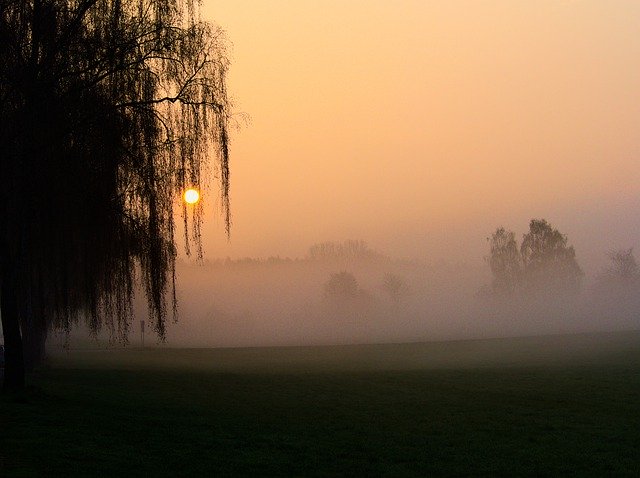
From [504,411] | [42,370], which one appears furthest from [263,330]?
[504,411]

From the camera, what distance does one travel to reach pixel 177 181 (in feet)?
65.2

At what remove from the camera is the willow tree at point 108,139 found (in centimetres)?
1906

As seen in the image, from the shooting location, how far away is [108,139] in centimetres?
1931

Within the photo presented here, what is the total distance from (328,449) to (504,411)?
8786mm

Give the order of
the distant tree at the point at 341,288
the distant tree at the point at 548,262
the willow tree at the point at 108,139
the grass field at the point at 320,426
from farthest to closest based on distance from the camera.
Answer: the distant tree at the point at 341,288 < the distant tree at the point at 548,262 < the willow tree at the point at 108,139 < the grass field at the point at 320,426

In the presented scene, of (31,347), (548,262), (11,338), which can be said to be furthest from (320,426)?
(548,262)

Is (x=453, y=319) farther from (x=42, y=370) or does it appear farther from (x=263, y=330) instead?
(x=42, y=370)

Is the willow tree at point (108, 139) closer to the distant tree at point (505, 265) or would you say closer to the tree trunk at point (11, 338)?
the tree trunk at point (11, 338)

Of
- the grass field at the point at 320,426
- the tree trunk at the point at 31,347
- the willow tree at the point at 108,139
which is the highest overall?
the willow tree at the point at 108,139

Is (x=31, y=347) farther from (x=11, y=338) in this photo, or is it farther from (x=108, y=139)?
(x=108, y=139)

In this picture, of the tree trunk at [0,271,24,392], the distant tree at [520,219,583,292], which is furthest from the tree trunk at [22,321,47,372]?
the distant tree at [520,219,583,292]

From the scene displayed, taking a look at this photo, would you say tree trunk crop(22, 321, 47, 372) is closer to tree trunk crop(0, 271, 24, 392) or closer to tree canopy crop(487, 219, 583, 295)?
tree trunk crop(0, 271, 24, 392)

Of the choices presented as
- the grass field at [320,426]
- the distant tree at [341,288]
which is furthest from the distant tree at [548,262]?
the grass field at [320,426]

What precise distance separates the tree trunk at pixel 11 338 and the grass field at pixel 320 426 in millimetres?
599
